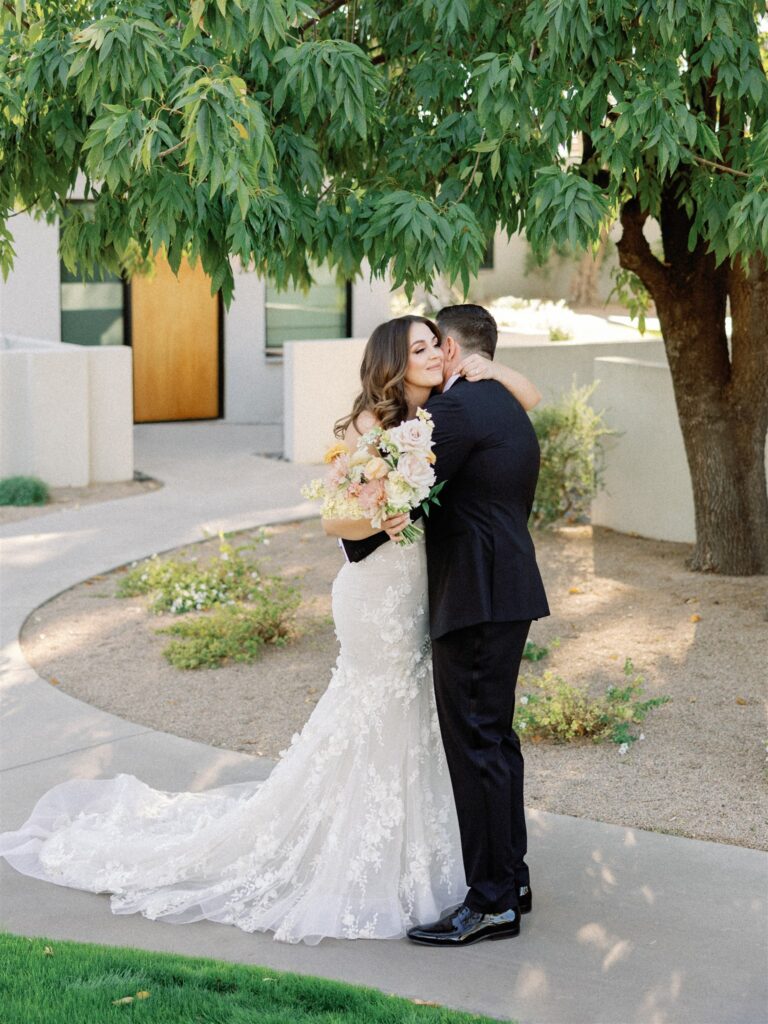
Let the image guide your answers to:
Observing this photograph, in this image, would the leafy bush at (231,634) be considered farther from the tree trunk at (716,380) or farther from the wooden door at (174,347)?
the wooden door at (174,347)

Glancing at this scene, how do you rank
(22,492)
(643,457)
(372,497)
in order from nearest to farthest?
1. (372,497)
2. (643,457)
3. (22,492)

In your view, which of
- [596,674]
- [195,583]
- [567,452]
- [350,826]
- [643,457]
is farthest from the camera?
[643,457]

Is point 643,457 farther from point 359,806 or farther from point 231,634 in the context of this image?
point 359,806

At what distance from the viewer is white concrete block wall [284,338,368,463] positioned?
14320 millimetres

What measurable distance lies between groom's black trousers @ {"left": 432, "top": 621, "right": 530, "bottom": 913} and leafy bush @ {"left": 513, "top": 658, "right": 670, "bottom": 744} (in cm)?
186

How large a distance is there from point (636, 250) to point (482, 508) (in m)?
4.65

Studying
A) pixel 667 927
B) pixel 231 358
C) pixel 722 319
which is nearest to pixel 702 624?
pixel 722 319

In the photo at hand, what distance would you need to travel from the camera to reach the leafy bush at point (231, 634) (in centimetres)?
751

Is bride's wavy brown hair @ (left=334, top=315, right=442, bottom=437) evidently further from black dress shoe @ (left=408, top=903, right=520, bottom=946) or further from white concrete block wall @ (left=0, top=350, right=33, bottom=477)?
white concrete block wall @ (left=0, top=350, right=33, bottom=477)

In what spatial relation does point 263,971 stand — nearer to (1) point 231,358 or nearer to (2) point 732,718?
(2) point 732,718

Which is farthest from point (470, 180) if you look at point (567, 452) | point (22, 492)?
point (22, 492)

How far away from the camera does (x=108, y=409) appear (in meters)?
13.1

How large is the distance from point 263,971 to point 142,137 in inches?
106

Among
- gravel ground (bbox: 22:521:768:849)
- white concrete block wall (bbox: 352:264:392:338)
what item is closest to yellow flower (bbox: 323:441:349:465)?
gravel ground (bbox: 22:521:768:849)
